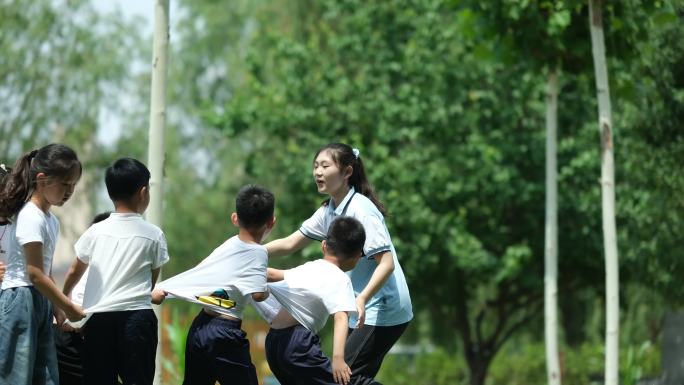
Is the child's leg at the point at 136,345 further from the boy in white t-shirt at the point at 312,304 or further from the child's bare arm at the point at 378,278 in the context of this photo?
the child's bare arm at the point at 378,278

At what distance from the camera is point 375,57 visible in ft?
74.8

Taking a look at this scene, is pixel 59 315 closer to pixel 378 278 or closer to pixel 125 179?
pixel 125 179

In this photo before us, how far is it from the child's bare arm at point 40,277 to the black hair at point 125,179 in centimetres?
46

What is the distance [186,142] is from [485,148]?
584 inches

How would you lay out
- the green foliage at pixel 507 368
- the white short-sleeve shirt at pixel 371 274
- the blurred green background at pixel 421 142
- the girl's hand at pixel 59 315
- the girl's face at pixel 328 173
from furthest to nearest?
the green foliage at pixel 507 368, the blurred green background at pixel 421 142, the girl's face at pixel 328 173, the white short-sleeve shirt at pixel 371 274, the girl's hand at pixel 59 315

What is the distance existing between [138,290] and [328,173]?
1.27 metres

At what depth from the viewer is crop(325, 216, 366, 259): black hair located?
650 cm

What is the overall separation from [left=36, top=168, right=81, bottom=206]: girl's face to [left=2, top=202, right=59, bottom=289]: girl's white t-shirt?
8cm

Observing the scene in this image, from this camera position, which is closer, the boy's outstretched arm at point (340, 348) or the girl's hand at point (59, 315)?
the boy's outstretched arm at point (340, 348)

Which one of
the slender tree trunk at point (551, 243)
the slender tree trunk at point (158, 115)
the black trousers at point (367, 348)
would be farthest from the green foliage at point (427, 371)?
the black trousers at point (367, 348)

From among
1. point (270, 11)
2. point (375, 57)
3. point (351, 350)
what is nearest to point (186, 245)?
point (270, 11)

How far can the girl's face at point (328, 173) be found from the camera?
6992 millimetres

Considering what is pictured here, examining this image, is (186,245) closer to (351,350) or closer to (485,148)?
(485,148)

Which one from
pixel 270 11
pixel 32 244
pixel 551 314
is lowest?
pixel 551 314
